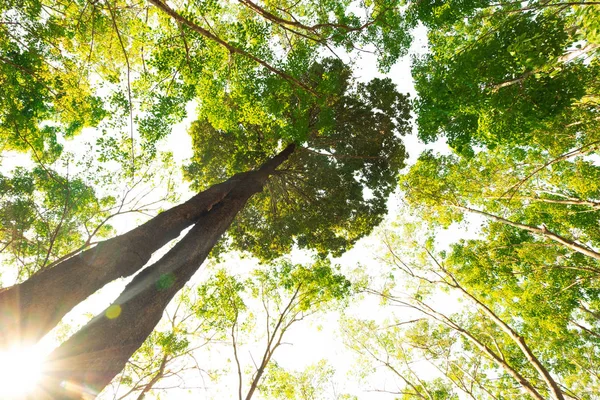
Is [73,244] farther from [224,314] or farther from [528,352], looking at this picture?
[528,352]

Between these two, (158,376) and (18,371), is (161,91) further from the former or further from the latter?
(158,376)

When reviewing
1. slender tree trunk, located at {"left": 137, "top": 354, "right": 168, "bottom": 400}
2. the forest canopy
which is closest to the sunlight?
the forest canopy

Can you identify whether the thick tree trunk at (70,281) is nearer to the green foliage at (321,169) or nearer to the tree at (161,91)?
the tree at (161,91)

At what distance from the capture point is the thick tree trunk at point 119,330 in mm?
3107

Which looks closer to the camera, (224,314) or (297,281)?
(224,314)

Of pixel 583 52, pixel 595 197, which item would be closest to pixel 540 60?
pixel 583 52

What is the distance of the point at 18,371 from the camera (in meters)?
2.89

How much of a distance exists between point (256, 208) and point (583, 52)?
34.2 feet

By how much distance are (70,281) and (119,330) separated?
893mm

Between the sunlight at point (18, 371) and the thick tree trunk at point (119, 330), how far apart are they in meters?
0.12

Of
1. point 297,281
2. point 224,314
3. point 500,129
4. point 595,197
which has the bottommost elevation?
point 224,314

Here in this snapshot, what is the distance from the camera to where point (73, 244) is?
10594mm

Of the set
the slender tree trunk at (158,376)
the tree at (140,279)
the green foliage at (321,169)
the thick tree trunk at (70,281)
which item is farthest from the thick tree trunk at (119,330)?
the slender tree trunk at (158,376)

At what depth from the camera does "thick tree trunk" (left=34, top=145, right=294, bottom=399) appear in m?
3.11
